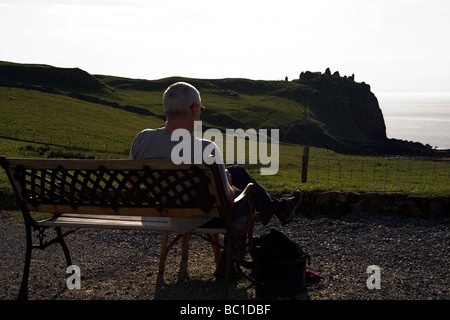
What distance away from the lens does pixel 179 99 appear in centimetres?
481

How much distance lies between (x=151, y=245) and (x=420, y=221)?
191 inches

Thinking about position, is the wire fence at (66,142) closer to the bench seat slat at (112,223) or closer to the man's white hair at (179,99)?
the bench seat slat at (112,223)

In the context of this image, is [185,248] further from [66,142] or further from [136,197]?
[66,142]

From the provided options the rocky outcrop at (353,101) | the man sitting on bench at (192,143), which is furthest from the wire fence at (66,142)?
the rocky outcrop at (353,101)

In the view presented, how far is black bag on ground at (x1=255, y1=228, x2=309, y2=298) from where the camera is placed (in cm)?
525

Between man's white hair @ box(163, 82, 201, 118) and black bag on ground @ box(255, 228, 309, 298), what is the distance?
1.83 m

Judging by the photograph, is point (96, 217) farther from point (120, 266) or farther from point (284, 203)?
point (284, 203)

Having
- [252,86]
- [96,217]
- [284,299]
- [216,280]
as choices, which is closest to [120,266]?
[96,217]

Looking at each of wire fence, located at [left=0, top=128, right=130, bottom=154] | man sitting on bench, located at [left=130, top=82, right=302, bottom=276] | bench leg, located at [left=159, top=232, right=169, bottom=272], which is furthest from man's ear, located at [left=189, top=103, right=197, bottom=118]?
wire fence, located at [left=0, top=128, right=130, bottom=154]

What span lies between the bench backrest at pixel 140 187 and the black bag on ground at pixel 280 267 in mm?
1013

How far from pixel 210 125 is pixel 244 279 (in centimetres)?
7846

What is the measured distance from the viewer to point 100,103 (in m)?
82.6

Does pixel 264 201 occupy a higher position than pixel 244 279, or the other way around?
pixel 264 201

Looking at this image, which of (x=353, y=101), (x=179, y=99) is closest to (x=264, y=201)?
(x=179, y=99)
